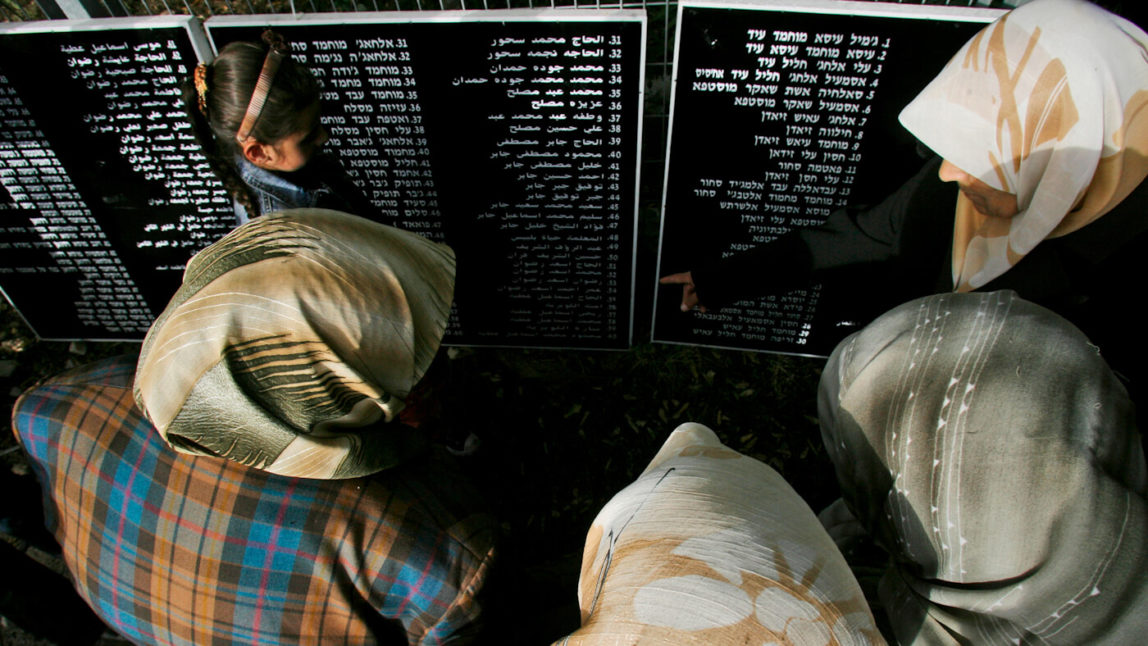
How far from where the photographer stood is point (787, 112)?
2.38 m

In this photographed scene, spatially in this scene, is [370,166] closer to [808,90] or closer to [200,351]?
[200,351]

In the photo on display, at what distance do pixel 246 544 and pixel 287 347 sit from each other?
2.33 ft

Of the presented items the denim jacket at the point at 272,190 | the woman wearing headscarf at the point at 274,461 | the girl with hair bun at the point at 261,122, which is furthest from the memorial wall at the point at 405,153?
the woman wearing headscarf at the point at 274,461

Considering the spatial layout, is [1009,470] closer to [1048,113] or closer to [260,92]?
[1048,113]

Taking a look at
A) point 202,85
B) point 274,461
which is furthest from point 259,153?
point 274,461

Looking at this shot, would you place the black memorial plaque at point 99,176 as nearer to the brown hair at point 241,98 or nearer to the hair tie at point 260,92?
the brown hair at point 241,98

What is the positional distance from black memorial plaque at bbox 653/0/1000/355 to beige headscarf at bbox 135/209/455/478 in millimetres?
1486

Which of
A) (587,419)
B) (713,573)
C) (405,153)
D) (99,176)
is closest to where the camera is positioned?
(713,573)

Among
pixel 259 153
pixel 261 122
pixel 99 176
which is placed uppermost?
pixel 261 122

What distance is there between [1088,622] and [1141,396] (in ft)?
7.83

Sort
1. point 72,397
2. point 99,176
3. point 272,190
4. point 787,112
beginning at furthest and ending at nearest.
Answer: point 99,176 < point 787,112 < point 272,190 < point 72,397

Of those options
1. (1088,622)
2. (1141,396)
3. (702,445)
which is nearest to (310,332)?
(702,445)

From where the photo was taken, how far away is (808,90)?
2299 millimetres

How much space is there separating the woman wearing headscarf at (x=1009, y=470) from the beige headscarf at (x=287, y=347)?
4.29ft
